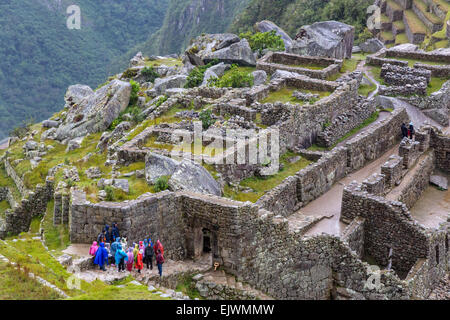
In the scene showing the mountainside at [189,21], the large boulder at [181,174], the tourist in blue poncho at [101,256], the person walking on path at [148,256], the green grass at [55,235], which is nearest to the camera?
the tourist in blue poncho at [101,256]

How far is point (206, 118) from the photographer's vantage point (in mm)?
26672

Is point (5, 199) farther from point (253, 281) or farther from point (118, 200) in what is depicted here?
point (253, 281)

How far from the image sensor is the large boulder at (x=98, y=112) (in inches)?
1400

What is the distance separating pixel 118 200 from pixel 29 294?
5697 mm

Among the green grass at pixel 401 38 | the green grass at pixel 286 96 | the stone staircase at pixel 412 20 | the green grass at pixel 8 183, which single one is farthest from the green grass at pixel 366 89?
the green grass at pixel 401 38

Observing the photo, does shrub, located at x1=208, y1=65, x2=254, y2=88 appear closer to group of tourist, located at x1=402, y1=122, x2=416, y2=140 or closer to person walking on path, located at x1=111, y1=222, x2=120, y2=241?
group of tourist, located at x1=402, y1=122, x2=416, y2=140

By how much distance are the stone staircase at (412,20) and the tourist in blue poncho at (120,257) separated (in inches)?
2583

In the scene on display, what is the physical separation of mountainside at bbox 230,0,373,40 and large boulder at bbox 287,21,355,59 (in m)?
24.1

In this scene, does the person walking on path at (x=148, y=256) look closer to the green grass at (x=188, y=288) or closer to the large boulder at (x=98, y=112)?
the green grass at (x=188, y=288)

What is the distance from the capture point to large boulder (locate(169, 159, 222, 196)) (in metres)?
19.2

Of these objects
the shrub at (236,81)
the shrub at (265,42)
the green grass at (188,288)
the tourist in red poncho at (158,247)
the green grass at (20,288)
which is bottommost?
the green grass at (188,288)

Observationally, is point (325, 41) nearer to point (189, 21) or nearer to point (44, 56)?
point (44, 56)

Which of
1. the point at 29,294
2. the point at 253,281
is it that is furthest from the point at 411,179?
the point at 29,294
